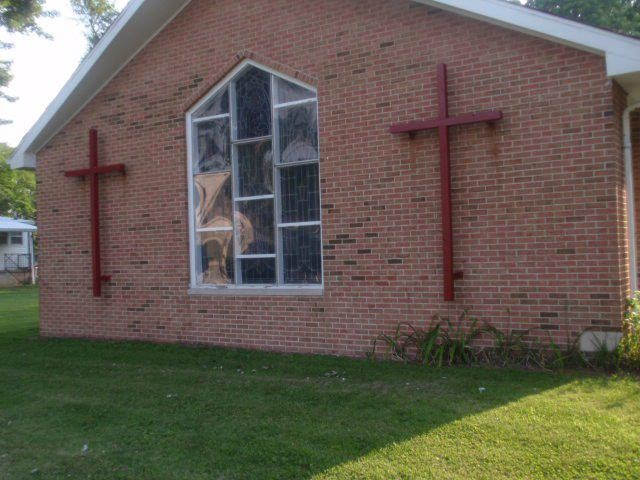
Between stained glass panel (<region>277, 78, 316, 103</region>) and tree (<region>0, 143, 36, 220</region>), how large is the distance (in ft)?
119

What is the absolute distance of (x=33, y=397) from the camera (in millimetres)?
6867

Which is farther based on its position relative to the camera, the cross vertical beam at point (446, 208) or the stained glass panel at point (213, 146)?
→ the stained glass panel at point (213, 146)

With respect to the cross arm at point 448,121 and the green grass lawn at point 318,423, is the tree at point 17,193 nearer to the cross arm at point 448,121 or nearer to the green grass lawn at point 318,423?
the green grass lawn at point 318,423

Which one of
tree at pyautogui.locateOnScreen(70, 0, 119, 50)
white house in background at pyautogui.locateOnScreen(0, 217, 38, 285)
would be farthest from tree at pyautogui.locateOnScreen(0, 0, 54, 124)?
white house in background at pyautogui.locateOnScreen(0, 217, 38, 285)

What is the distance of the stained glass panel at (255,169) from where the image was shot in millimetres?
8719

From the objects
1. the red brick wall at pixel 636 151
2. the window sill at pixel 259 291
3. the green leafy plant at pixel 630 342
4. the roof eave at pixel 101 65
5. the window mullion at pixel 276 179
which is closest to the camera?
the green leafy plant at pixel 630 342

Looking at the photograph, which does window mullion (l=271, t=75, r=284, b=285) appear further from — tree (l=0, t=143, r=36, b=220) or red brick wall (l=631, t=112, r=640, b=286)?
tree (l=0, t=143, r=36, b=220)

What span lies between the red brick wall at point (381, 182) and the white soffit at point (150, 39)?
7.6 inches

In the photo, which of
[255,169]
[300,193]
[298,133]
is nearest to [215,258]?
[255,169]

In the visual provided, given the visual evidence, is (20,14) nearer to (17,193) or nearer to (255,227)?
(255,227)

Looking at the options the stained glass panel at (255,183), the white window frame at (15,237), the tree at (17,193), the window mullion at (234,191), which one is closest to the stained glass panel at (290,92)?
the stained glass panel at (255,183)

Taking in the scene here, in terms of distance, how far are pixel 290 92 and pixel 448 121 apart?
2466mm

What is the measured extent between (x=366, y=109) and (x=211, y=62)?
8.86 ft

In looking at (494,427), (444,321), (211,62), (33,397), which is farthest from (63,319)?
(494,427)
